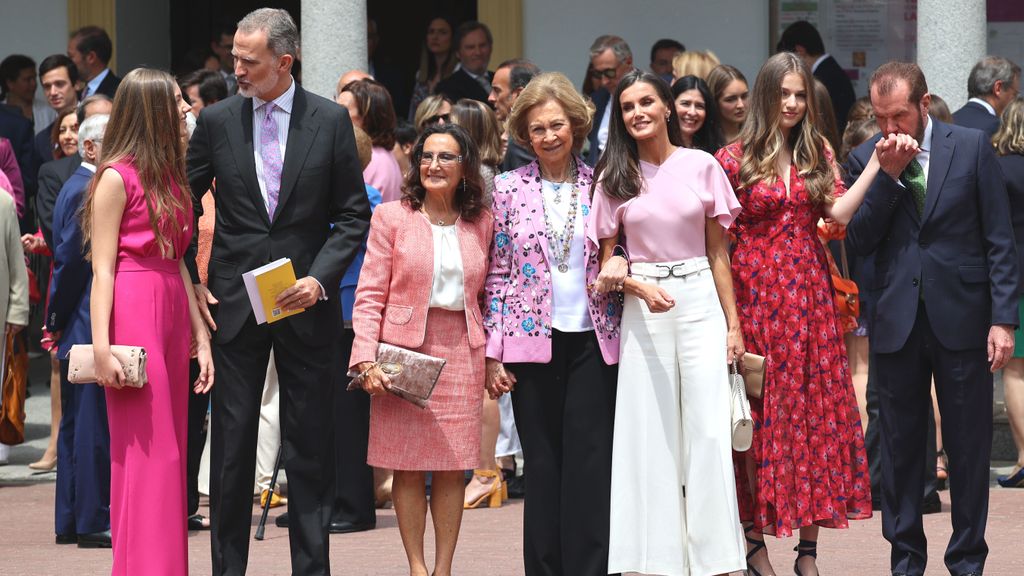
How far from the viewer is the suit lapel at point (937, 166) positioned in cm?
655

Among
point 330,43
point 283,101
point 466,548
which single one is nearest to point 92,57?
point 330,43

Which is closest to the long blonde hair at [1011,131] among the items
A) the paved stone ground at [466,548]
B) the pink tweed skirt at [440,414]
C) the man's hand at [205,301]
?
the paved stone ground at [466,548]

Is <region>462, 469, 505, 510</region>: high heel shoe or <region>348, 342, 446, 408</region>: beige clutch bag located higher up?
<region>348, 342, 446, 408</region>: beige clutch bag

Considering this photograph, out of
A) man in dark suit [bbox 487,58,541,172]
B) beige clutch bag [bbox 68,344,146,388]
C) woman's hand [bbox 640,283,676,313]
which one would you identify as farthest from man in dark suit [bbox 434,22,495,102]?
beige clutch bag [bbox 68,344,146,388]

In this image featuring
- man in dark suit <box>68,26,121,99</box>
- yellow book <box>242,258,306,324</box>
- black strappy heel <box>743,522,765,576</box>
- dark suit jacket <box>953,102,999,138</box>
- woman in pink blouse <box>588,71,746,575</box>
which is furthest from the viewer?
man in dark suit <box>68,26,121,99</box>

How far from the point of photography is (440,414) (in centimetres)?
650

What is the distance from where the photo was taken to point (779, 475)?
21.9 feet

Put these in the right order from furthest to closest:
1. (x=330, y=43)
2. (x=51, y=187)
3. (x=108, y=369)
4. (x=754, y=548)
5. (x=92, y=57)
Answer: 1. (x=92, y=57)
2. (x=330, y=43)
3. (x=51, y=187)
4. (x=754, y=548)
5. (x=108, y=369)

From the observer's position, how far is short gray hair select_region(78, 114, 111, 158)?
26.2ft

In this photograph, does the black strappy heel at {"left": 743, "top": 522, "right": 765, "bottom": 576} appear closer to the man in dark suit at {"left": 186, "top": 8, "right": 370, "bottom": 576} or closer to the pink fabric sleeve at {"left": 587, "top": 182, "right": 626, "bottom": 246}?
the pink fabric sleeve at {"left": 587, "top": 182, "right": 626, "bottom": 246}

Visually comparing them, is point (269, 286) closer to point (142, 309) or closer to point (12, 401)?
point (142, 309)

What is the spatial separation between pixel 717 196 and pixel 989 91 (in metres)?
4.45

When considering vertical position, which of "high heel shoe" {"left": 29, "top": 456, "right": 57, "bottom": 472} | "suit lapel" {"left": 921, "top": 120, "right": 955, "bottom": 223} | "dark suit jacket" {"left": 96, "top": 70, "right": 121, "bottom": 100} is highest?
"dark suit jacket" {"left": 96, "top": 70, "right": 121, "bottom": 100}

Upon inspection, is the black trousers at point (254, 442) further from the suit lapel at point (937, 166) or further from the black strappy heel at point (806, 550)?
the suit lapel at point (937, 166)
